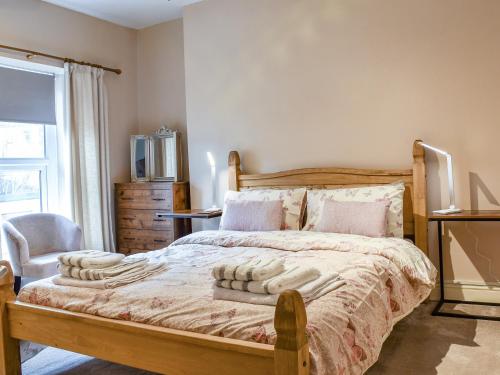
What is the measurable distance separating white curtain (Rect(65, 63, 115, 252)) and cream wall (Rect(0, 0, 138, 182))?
0.60ft

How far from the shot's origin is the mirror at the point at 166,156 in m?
A: 4.46

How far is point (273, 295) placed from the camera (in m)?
1.70

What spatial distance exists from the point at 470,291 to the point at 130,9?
12.6 ft

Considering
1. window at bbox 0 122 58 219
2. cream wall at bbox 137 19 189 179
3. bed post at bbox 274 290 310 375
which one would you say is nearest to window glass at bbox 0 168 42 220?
window at bbox 0 122 58 219

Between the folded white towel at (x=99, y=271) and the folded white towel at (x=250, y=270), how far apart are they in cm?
58

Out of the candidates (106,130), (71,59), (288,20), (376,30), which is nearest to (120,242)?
(106,130)

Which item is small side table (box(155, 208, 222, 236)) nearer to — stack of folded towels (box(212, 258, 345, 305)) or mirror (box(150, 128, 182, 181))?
mirror (box(150, 128, 182, 181))

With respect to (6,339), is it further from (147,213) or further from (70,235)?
(147,213)

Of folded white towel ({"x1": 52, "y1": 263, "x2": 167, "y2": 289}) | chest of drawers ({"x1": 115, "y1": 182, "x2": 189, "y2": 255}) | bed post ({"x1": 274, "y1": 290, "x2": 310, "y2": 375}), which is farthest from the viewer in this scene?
chest of drawers ({"x1": 115, "y1": 182, "x2": 189, "y2": 255})

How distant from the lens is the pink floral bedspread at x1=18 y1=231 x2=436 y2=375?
1.60 m

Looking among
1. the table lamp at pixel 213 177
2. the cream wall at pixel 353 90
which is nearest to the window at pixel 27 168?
the cream wall at pixel 353 90

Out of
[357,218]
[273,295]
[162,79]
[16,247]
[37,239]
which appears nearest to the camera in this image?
[273,295]

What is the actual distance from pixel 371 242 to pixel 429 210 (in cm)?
93

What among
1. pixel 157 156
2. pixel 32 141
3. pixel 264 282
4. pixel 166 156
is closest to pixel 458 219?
pixel 264 282
